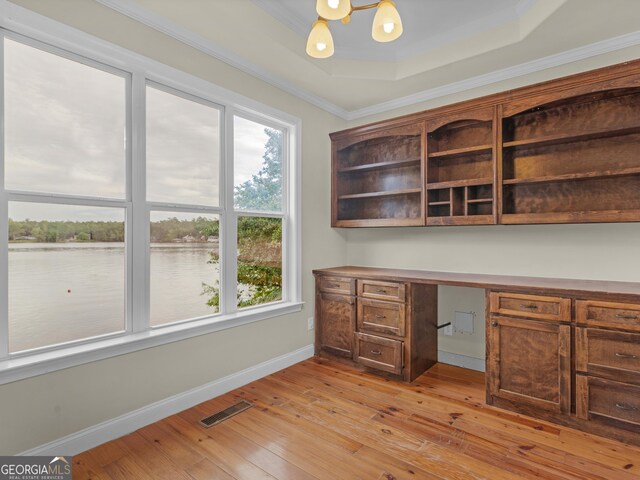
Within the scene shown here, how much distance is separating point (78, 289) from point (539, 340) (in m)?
2.98

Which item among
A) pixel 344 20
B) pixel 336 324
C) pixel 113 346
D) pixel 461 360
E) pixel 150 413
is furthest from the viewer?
pixel 336 324

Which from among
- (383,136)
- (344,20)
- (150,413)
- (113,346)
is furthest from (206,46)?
(150,413)

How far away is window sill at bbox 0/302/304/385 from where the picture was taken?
6.03 feet

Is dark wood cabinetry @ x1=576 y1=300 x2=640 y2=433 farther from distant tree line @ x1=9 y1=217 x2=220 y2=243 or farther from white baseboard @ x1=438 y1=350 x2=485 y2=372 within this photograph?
distant tree line @ x1=9 y1=217 x2=220 y2=243

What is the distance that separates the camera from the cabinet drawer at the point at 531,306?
2.31 meters

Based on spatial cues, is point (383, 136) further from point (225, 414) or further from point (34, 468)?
point (34, 468)

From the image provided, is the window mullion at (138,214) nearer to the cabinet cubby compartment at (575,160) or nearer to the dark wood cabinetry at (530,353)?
the dark wood cabinetry at (530,353)

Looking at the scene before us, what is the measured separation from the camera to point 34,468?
5.99 ft

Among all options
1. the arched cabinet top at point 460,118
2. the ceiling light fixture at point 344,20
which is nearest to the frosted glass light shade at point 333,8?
the ceiling light fixture at point 344,20

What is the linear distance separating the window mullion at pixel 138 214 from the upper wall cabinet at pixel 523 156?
1979 millimetres

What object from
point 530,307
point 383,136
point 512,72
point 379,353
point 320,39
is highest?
point 512,72

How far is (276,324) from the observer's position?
327 cm

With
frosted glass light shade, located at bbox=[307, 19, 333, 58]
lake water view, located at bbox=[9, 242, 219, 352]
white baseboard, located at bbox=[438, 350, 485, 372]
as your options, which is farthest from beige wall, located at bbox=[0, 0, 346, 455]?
white baseboard, located at bbox=[438, 350, 485, 372]

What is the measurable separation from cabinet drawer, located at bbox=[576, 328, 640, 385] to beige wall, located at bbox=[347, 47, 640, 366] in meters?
0.68
